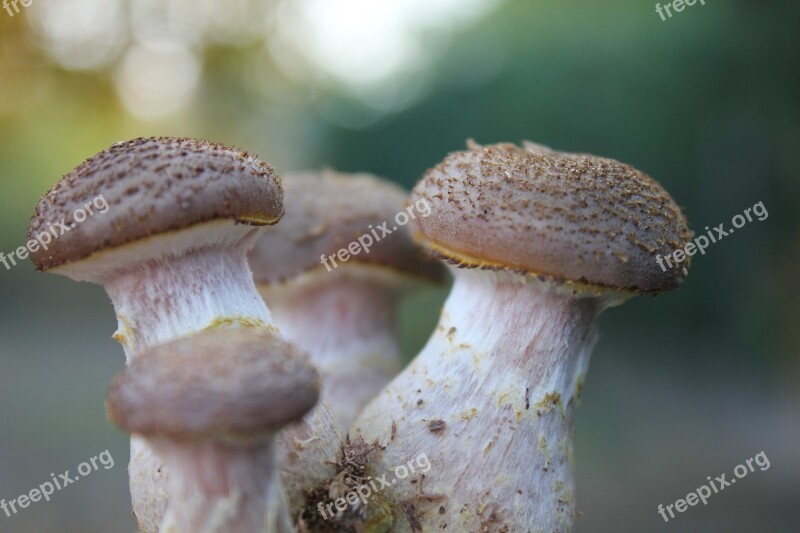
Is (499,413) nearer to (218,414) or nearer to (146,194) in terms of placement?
(218,414)

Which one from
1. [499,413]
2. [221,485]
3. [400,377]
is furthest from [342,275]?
[221,485]

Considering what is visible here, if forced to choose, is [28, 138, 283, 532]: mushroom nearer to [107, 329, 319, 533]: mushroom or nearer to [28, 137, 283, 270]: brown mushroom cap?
[28, 137, 283, 270]: brown mushroom cap

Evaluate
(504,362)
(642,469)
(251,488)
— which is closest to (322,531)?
(251,488)

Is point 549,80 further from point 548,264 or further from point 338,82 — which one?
point 548,264

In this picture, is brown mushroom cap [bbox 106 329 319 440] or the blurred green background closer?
brown mushroom cap [bbox 106 329 319 440]

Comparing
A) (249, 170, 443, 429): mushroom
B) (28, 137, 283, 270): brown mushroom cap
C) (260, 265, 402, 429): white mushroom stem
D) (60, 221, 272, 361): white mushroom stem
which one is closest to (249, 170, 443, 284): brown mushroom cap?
(249, 170, 443, 429): mushroom
